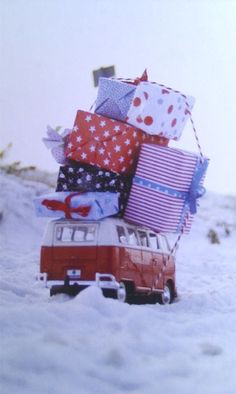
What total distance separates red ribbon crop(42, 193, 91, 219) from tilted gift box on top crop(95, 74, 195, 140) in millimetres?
1296

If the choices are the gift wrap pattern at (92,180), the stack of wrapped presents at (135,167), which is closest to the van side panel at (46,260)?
the stack of wrapped presents at (135,167)

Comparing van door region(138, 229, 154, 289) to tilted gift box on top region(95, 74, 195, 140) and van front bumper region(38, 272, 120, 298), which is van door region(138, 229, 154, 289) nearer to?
van front bumper region(38, 272, 120, 298)

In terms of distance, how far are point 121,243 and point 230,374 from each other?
152 inches

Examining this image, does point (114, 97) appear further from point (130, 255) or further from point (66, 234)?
point (130, 255)

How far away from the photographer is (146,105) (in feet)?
25.8

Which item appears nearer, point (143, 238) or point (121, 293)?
point (121, 293)

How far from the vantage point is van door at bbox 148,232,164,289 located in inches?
352

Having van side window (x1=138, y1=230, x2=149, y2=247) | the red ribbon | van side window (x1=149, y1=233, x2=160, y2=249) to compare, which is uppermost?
the red ribbon

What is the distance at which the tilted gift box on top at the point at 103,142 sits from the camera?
788 centimetres

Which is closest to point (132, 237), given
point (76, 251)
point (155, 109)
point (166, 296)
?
point (76, 251)

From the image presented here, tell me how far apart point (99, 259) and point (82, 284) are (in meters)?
0.40

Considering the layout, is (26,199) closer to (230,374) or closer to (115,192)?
(115,192)

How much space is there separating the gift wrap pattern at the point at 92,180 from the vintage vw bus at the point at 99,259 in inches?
16.4

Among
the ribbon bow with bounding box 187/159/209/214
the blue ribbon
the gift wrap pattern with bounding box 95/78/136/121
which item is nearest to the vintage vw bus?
the blue ribbon
